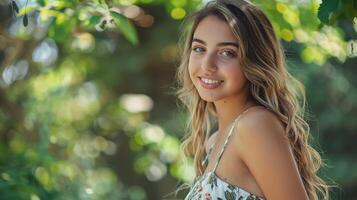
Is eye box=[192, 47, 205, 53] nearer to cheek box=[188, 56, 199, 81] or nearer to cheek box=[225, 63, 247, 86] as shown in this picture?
cheek box=[188, 56, 199, 81]

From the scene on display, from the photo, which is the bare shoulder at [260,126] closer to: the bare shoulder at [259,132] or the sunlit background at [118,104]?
the bare shoulder at [259,132]

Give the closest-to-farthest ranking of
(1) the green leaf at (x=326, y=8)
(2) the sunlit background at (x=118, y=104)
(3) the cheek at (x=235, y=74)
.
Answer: (1) the green leaf at (x=326, y=8) → (3) the cheek at (x=235, y=74) → (2) the sunlit background at (x=118, y=104)

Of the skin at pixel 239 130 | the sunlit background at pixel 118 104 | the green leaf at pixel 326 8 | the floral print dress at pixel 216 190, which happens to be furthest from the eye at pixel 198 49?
the sunlit background at pixel 118 104

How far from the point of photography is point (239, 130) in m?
2.69

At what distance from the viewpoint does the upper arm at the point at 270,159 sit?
8.41ft

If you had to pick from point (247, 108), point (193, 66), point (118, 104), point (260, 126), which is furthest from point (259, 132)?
point (118, 104)

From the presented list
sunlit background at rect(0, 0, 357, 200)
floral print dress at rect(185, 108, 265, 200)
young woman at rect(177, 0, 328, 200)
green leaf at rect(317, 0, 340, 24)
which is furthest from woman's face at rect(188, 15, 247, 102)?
sunlit background at rect(0, 0, 357, 200)

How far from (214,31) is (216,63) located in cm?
12

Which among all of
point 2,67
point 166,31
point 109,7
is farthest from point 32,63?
point 109,7

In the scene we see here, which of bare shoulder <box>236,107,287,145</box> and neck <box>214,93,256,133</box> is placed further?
neck <box>214,93,256,133</box>

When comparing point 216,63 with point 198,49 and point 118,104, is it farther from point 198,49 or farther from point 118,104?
point 118,104

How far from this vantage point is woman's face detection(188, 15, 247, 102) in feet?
9.17

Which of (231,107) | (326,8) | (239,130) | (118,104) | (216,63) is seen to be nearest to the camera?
(326,8)

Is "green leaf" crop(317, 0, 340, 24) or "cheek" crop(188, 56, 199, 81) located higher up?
"green leaf" crop(317, 0, 340, 24)
